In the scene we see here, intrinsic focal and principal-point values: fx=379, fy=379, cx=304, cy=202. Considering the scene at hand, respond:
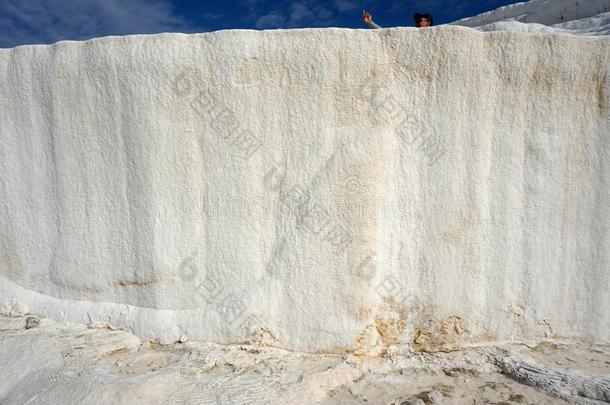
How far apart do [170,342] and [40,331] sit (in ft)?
3.19

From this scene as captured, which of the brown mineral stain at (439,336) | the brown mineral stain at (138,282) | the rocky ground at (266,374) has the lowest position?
the rocky ground at (266,374)

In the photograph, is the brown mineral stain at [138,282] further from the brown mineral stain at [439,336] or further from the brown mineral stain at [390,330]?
the brown mineral stain at [439,336]

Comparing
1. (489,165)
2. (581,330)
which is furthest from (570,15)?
(581,330)

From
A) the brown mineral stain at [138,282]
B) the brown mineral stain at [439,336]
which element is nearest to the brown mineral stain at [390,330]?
the brown mineral stain at [439,336]

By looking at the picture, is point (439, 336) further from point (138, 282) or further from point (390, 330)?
point (138, 282)

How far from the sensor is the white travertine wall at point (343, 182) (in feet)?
8.44

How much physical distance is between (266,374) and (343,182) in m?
1.33

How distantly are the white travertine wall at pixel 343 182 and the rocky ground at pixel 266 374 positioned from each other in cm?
13

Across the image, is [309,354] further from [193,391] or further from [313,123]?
[313,123]

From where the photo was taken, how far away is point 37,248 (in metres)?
2.96

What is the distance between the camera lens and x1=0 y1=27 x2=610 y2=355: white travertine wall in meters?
2.57

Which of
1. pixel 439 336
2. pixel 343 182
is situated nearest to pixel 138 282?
pixel 343 182

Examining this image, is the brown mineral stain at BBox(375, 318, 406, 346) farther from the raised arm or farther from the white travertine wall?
the raised arm

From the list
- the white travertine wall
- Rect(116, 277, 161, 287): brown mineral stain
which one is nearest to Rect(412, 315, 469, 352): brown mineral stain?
the white travertine wall
